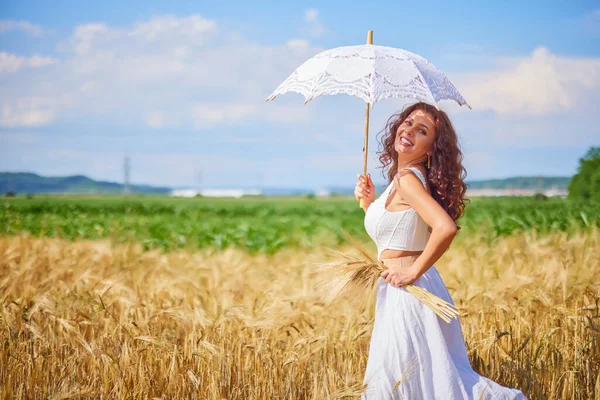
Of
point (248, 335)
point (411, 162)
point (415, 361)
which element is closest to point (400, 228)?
point (411, 162)

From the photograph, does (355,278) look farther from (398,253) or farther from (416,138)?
(416,138)

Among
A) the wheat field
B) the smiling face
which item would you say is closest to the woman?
the smiling face

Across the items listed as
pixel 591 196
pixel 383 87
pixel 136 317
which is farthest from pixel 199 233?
pixel 591 196

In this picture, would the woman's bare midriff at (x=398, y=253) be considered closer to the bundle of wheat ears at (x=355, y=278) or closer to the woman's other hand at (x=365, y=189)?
the bundle of wheat ears at (x=355, y=278)

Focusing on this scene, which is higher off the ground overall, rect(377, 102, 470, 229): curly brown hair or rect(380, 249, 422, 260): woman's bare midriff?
rect(377, 102, 470, 229): curly brown hair

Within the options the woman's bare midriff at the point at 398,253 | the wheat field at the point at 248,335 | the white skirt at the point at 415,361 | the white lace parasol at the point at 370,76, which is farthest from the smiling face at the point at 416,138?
the wheat field at the point at 248,335

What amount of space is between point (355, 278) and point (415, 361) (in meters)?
0.53

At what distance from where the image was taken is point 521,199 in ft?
61.8

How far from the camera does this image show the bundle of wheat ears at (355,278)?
3.11 meters

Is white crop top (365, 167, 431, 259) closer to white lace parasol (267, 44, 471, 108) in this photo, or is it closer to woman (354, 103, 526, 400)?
woman (354, 103, 526, 400)

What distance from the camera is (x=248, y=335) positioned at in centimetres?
449

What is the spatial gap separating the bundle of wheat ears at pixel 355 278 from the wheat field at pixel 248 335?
0.13m

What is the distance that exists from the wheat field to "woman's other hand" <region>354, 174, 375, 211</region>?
532 millimetres

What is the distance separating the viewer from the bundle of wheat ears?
122 inches
